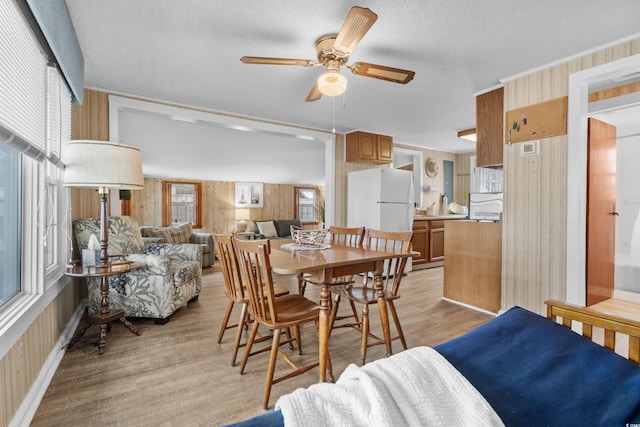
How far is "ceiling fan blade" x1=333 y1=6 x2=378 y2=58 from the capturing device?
155 centimetres

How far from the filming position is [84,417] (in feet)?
5.15

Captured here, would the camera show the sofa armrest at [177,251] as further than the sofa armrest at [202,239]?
No

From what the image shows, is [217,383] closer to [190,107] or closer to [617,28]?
[190,107]

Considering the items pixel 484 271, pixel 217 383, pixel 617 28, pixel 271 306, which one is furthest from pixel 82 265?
pixel 617 28

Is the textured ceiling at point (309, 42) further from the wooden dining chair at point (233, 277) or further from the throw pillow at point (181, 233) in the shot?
the throw pillow at point (181, 233)

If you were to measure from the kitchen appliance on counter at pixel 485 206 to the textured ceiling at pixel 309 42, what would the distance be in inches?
43.4

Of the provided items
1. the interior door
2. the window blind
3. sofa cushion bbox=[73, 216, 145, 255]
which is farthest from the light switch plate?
sofa cushion bbox=[73, 216, 145, 255]

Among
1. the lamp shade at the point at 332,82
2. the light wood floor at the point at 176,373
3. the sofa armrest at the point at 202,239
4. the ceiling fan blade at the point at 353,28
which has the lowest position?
the light wood floor at the point at 176,373

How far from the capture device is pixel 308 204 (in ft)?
29.7

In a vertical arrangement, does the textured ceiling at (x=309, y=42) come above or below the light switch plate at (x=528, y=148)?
above

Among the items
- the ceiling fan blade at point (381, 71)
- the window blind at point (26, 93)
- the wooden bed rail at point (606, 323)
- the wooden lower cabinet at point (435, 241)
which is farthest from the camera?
the wooden lower cabinet at point (435, 241)

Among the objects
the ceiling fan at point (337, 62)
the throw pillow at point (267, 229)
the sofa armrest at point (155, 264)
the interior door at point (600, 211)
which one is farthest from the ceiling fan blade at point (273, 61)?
the throw pillow at point (267, 229)

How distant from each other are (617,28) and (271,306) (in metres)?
2.87

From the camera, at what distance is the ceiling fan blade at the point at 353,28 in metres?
1.55
